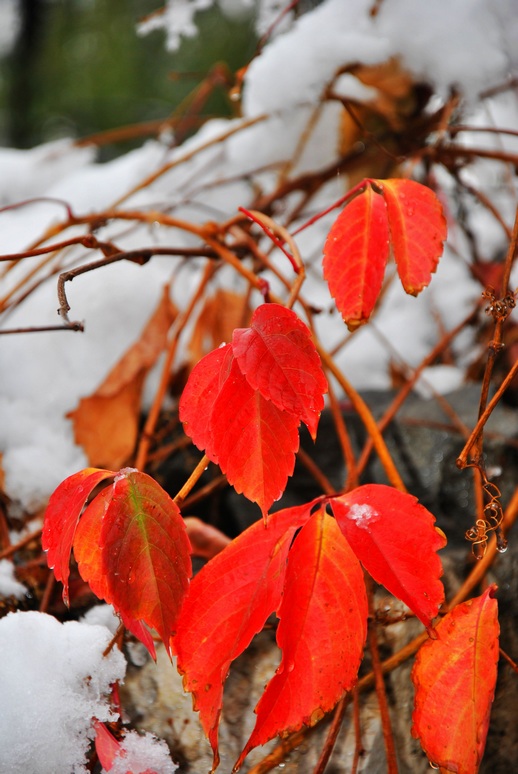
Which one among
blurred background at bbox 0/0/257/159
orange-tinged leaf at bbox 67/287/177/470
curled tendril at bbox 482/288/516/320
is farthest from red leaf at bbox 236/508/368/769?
blurred background at bbox 0/0/257/159

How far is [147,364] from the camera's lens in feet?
2.67

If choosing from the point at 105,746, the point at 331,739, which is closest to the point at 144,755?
the point at 105,746

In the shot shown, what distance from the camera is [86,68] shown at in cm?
469

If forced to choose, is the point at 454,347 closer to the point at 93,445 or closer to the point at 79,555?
the point at 93,445

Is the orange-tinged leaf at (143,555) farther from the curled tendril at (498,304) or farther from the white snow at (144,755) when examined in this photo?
the curled tendril at (498,304)

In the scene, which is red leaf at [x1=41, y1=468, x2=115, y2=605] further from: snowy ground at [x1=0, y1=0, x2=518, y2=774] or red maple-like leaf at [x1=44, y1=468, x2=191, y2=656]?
snowy ground at [x1=0, y1=0, x2=518, y2=774]

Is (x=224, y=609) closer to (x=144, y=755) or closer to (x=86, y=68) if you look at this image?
(x=144, y=755)

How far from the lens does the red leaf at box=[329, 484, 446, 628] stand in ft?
1.34

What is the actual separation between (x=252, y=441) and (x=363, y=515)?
10 cm

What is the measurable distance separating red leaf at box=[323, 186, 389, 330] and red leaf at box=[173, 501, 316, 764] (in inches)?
6.8

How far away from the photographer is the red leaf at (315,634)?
0.39 meters

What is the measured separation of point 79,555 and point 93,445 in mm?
340

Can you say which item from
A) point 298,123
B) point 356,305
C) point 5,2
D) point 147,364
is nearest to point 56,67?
point 5,2

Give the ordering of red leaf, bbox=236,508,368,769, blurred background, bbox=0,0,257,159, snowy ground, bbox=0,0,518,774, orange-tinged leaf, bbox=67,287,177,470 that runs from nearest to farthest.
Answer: red leaf, bbox=236,508,368,769 → snowy ground, bbox=0,0,518,774 → orange-tinged leaf, bbox=67,287,177,470 → blurred background, bbox=0,0,257,159
